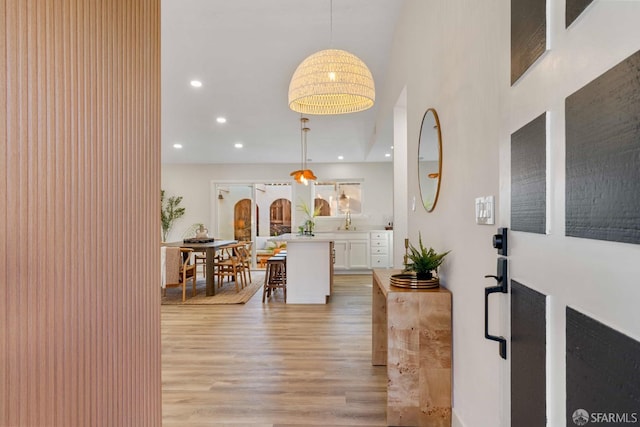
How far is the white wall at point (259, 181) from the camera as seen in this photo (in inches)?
342

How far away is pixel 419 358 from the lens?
1.93 m

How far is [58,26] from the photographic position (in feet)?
3.33

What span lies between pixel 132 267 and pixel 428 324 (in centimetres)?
151

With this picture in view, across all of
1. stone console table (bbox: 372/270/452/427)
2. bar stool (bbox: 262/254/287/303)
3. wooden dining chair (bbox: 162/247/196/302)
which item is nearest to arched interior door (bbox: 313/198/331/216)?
bar stool (bbox: 262/254/287/303)

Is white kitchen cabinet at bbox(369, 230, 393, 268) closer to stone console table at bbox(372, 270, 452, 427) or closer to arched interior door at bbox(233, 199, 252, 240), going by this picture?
arched interior door at bbox(233, 199, 252, 240)

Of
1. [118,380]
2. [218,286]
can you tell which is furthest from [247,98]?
[118,380]

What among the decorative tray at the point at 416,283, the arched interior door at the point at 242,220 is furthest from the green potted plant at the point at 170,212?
the decorative tray at the point at 416,283

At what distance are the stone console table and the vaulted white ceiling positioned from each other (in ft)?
8.14

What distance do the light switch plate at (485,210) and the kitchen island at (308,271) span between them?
11.8ft

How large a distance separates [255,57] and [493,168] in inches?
121

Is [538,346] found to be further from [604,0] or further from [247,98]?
[247,98]

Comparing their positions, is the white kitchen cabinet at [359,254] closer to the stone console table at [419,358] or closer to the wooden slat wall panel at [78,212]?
the stone console table at [419,358]

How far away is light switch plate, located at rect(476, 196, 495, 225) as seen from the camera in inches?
54.8

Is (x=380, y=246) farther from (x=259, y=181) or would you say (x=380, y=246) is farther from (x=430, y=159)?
(x=430, y=159)
